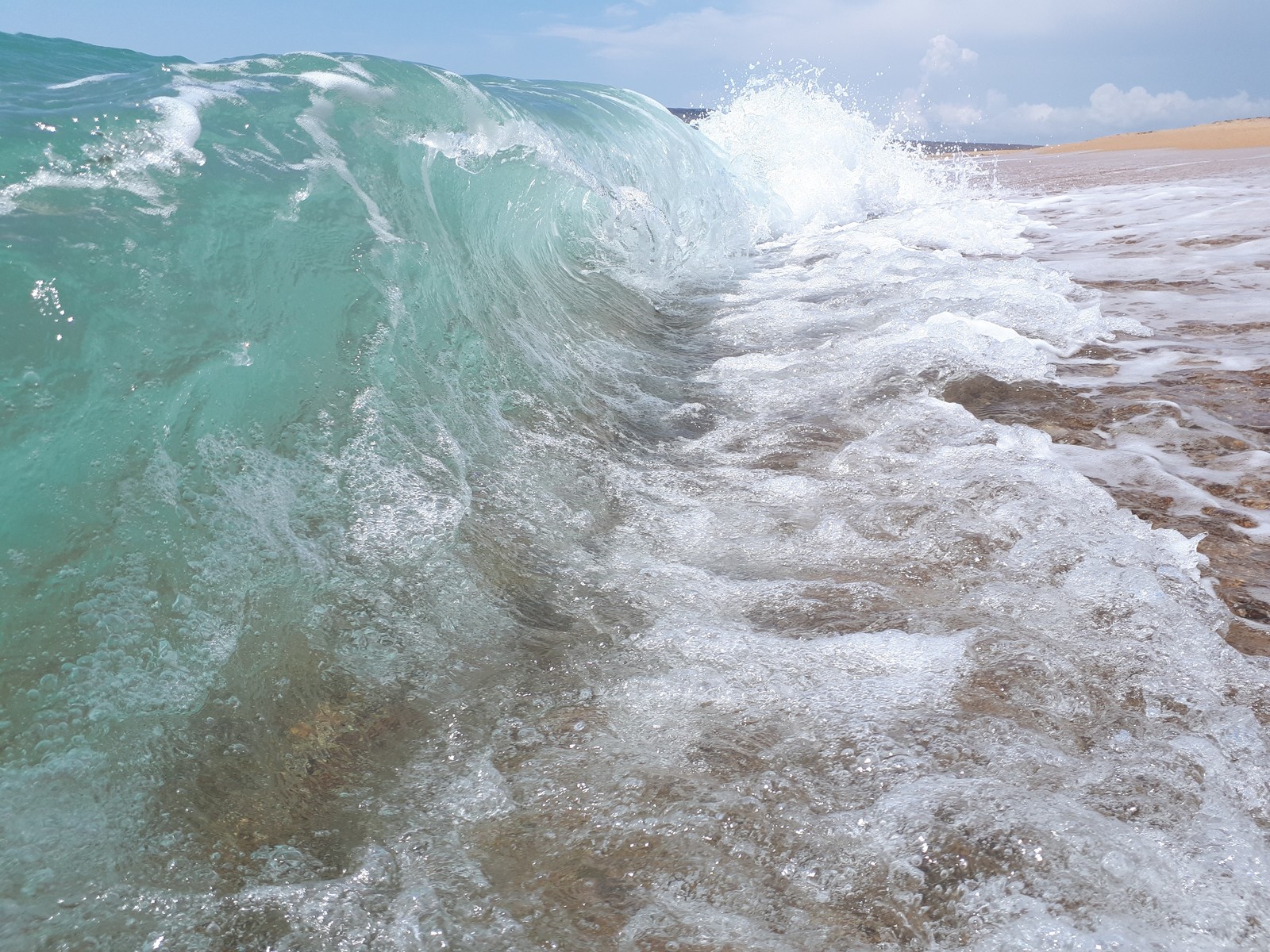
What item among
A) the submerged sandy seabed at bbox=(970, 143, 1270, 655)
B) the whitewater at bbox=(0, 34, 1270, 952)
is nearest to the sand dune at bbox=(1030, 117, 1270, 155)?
the submerged sandy seabed at bbox=(970, 143, 1270, 655)

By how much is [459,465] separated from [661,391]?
147 cm

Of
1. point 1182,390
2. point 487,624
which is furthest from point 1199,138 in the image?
point 487,624

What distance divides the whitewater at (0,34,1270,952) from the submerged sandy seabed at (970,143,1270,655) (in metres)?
0.13

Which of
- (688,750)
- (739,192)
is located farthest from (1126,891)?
(739,192)

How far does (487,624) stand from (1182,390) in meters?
3.06

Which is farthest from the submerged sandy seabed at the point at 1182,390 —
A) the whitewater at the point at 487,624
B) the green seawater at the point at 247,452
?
the green seawater at the point at 247,452

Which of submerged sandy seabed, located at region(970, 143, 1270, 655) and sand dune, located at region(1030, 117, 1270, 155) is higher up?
sand dune, located at region(1030, 117, 1270, 155)

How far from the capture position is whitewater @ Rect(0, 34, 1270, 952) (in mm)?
1263

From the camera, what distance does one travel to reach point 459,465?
8.49 feet

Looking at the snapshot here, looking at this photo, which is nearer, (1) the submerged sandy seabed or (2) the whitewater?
(2) the whitewater

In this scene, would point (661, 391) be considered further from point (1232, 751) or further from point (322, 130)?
point (1232, 751)

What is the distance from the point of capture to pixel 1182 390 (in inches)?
137

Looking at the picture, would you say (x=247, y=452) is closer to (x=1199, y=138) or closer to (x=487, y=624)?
(x=487, y=624)

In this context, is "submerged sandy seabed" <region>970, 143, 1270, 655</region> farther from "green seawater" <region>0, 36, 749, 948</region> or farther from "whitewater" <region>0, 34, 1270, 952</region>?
"green seawater" <region>0, 36, 749, 948</region>
